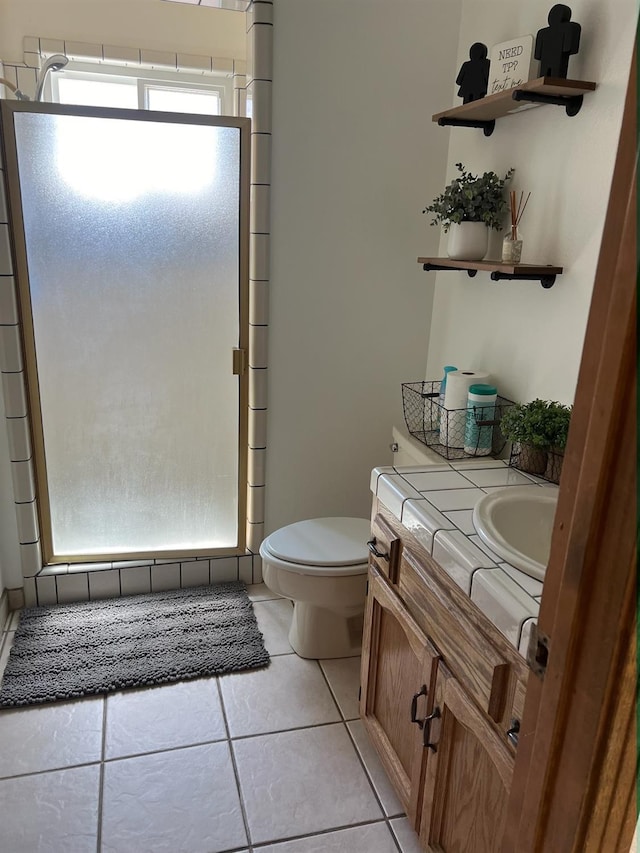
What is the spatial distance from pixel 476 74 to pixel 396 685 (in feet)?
5.81

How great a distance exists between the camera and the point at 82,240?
2.23 meters

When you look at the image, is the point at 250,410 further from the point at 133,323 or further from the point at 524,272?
the point at 524,272

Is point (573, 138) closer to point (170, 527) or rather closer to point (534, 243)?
point (534, 243)

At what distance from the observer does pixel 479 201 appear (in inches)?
75.9

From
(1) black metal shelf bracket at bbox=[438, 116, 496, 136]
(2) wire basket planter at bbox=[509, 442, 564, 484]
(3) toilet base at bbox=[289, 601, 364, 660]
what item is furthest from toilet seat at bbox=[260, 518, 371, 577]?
(1) black metal shelf bracket at bbox=[438, 116, 496, 136]

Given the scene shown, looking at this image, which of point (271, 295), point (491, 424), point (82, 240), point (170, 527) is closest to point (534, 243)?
point (491, 424)

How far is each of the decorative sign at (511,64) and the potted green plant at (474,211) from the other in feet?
0.80

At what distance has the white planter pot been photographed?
6.43 feet

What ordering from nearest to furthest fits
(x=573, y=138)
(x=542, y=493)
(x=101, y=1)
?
(x=542, y=493), (x=573, y=138), (x=101, y=1)

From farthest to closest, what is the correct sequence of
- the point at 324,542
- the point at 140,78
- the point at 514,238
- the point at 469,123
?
the point at 140,78 → the point at 324,542 → the point at 469,123 → the point at 514,238

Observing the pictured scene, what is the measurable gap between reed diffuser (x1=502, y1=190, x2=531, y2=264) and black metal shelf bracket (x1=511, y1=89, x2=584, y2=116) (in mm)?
270

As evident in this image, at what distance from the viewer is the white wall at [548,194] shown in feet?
5.11

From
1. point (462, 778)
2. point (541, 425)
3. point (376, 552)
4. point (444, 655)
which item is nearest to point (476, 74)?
point (541, 425)

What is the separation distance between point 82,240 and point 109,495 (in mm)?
951
